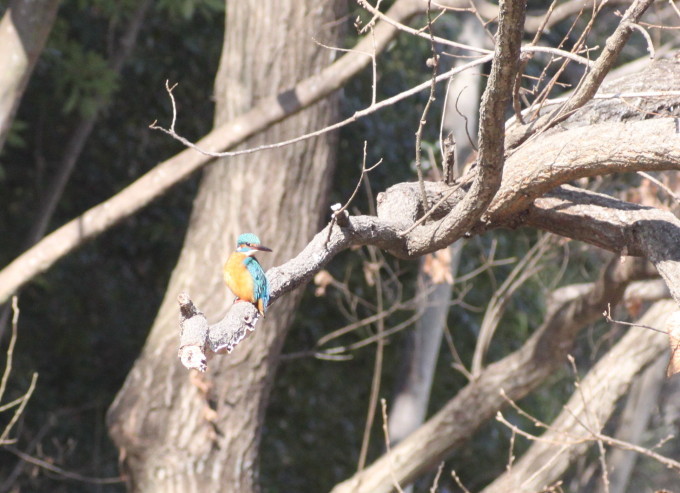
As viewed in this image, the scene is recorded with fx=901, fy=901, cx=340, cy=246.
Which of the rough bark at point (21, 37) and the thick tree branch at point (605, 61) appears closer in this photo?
the thick tree branch at point (605, 61)

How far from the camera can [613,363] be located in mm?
4477

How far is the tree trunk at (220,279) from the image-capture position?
4262 millimetres

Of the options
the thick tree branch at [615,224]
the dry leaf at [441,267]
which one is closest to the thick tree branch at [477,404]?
the dry leaf at [441,267]

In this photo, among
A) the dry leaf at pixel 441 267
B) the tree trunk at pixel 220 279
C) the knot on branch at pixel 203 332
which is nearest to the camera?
the knot on branch at pixel 203 332

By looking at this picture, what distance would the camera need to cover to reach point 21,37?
385 centimetres

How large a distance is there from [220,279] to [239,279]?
2.38 meters

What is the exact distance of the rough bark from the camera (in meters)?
3.83

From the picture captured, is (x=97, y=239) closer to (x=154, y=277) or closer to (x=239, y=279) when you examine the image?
(x=154, y=277)

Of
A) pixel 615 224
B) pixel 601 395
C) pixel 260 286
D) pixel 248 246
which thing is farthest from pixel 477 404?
pixel 260 286

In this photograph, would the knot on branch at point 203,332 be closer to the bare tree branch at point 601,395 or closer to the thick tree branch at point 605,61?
the thick tree branch at point 605,61

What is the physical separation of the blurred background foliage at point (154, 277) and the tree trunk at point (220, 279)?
1606mm

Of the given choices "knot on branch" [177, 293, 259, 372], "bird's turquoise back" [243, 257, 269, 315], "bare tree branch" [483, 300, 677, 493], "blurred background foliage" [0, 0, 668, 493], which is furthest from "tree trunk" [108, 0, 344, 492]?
"knot on branch" [177, 293, 259, 372]

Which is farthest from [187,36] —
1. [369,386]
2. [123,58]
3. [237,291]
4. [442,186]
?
[237,291]

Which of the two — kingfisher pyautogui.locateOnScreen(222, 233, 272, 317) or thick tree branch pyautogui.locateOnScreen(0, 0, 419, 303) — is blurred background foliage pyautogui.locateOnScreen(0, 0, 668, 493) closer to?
thick tree branch pyautogui.locateOnScreen(0, 0, 419, 303)
